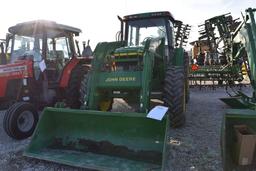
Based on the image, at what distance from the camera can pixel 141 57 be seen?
190 inches

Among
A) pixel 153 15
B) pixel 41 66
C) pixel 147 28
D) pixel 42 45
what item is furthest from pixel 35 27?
pixel 153 15

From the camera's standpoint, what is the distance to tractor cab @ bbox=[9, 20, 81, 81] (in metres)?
5.95

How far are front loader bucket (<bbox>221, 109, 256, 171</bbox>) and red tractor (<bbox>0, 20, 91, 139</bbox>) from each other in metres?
3.32

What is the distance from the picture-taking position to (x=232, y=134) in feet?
9.79

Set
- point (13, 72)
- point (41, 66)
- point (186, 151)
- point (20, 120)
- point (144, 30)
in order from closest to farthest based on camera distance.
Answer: point (186, 151), point (20, 120), point (13, 72), point (41, 66), point (144, 30)

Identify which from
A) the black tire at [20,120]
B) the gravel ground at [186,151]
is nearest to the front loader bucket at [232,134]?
the gravel ground at [186,151]

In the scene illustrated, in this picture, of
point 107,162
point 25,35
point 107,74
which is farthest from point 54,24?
point 107,162

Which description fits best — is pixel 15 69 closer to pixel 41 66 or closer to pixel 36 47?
pixel 41 66

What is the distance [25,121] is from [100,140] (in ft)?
5.50

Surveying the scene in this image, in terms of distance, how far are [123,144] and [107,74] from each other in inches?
59.5

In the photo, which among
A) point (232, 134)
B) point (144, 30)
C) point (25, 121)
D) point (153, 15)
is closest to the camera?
point (232, 134)

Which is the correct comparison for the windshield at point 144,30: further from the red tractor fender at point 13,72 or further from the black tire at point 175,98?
the red tractor fender at point 13,72

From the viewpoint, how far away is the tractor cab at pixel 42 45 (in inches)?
234

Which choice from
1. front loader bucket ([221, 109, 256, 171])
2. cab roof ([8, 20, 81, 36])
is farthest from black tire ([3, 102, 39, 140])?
front loader bucket ([221, 109, 256, 171])
